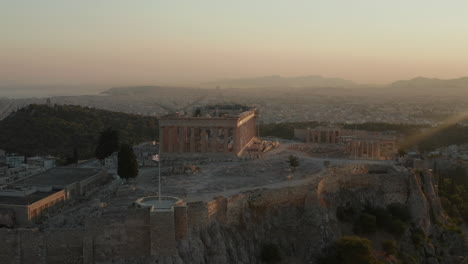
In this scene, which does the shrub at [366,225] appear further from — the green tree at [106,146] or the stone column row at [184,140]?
the green tree at [106,146]

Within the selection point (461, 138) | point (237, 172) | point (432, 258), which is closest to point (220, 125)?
point (237, 172)

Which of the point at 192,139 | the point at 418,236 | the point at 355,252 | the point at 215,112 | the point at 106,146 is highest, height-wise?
the point at 215,112

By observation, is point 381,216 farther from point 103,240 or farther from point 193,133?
point 103,240

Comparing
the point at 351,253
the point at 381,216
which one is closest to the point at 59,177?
the point at 351,253

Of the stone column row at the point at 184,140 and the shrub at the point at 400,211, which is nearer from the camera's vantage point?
the shrub at the point at 400,211

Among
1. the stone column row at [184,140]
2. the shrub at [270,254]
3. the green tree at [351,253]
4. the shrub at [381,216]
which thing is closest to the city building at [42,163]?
the stone column row at [184,140]
